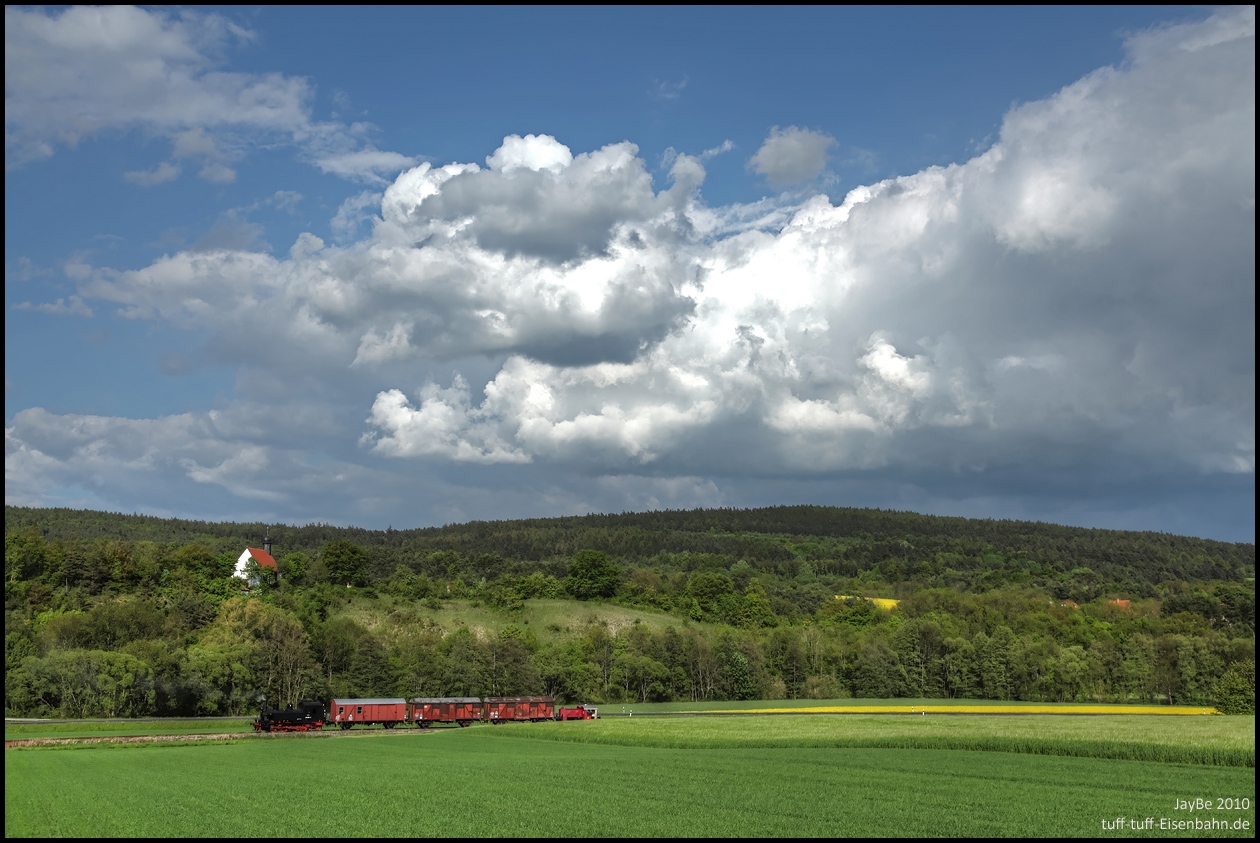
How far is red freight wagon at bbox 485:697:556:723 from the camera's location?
102312mm

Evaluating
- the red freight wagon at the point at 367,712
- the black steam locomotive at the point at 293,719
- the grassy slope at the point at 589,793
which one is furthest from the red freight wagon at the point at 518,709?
the grassy slope at the point at 589,793

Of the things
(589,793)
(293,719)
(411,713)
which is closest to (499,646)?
(411,713)

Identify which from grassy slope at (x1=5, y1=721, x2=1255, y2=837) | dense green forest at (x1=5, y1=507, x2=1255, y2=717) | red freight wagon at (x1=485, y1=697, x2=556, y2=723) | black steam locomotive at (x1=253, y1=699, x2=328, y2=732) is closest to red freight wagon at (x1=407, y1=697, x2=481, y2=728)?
red freight wagon at (x1=485, y1=697, x2=556, y2=723)

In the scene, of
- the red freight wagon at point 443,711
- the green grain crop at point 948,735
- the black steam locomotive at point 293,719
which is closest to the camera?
the green grain crop at point 948,735

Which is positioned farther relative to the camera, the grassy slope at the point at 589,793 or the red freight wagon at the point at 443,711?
the red freight wagon at the point at 443,711

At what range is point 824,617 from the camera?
196m

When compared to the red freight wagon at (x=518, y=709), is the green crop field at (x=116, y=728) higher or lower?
higher

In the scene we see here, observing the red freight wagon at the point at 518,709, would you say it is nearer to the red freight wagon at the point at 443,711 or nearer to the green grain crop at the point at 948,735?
the red freight wagon at the point at 443,711

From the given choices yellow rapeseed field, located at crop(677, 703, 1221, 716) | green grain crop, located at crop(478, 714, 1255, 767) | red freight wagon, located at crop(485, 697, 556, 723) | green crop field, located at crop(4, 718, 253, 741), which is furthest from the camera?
yellow rapeseed field, located at crop(677, 703, 1221, 716)

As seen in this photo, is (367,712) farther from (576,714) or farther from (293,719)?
(576,714)

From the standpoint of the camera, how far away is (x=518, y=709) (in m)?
104

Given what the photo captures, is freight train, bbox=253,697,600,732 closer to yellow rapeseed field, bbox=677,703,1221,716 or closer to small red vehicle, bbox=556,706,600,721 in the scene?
small red vehicle, bbox=556,706,600,721

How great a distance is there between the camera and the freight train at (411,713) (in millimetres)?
85688

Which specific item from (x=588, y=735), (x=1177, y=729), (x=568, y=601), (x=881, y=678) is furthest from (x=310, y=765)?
(x=568, y=601)
